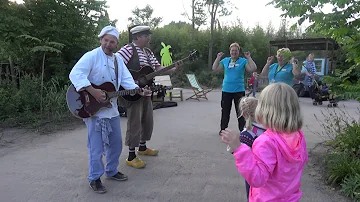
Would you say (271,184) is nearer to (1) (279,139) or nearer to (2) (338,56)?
(1) (279,139)

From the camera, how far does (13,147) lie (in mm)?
5840

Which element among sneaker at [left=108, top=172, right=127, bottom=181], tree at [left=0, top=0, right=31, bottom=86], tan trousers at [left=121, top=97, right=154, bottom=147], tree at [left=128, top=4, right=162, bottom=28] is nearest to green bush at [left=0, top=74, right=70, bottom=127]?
tree at [left=0, top=0, right=31, bottom=86]

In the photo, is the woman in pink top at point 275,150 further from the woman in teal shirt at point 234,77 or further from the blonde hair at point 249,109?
the woman in teal shirt at point 234,77

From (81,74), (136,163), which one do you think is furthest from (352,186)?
(81,74)

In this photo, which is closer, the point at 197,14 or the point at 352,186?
the point at 352,186

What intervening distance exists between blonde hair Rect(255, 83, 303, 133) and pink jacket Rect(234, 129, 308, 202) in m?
0.06

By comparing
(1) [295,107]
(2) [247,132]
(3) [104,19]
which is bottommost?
(2) [247,132]

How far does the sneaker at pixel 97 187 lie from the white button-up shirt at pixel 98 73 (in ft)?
2.57

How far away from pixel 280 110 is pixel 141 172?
9.64 feet

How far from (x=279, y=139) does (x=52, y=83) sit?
821cm

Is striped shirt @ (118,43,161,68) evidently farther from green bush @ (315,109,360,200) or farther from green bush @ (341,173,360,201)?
green bush @ (341,173,360,201)

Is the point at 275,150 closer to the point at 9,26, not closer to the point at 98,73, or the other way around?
the point at 98,73

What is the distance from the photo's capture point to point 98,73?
3826 mm

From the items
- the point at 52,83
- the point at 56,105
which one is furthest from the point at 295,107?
the point at 52,83
